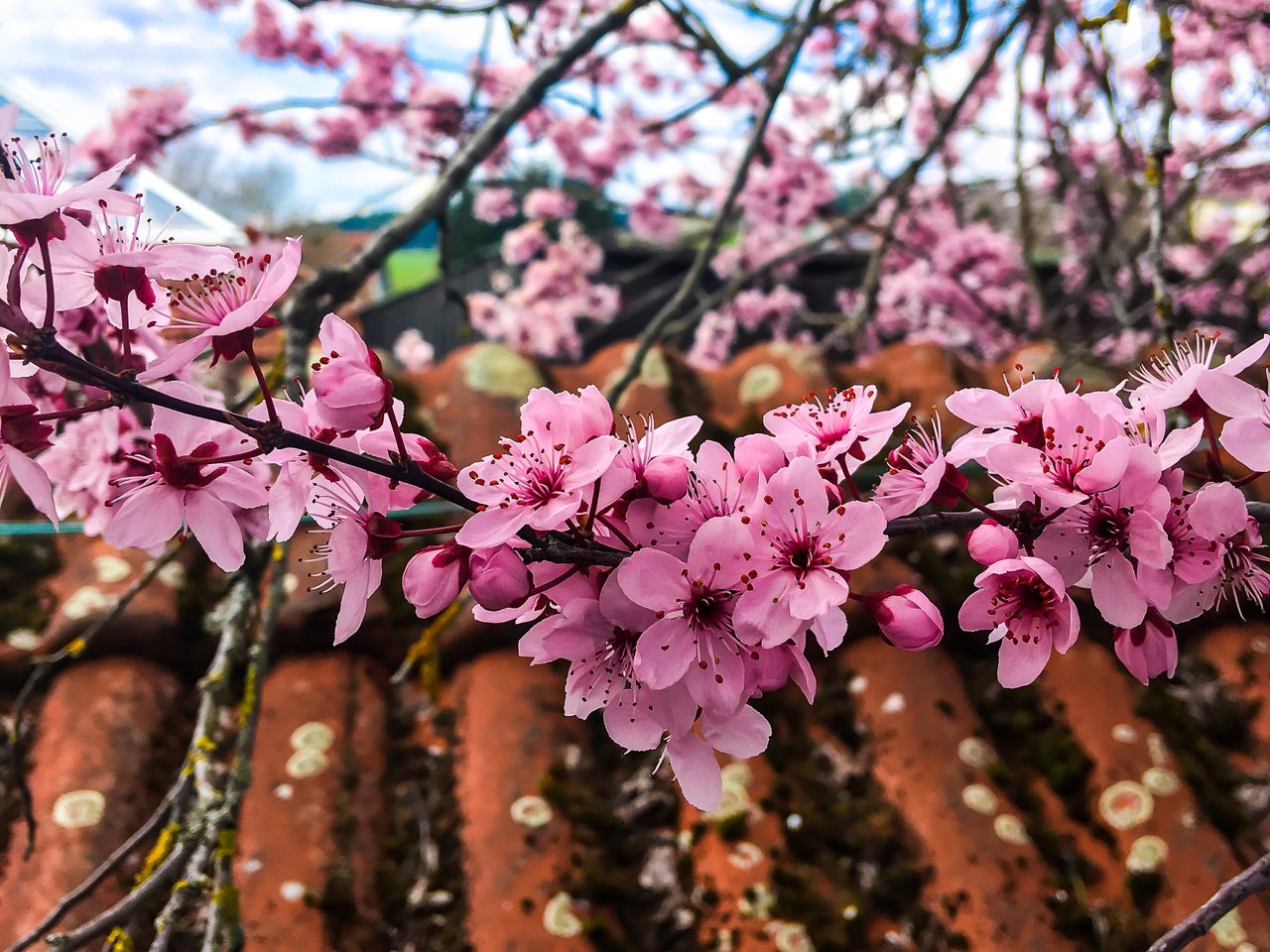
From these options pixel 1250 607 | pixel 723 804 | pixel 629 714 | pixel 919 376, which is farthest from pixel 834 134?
pixel 629 714

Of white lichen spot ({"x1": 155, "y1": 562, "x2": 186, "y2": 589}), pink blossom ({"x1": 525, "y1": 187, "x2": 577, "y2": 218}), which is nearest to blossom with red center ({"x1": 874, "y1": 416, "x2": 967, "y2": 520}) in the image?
white lichen spot ({"x1": 155, "y1": 562, "x2": 186, "y2": 589})

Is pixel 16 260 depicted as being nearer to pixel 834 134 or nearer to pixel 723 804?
pixel 723 804

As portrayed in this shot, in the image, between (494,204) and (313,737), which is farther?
(494,204)

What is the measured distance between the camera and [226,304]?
0.64m

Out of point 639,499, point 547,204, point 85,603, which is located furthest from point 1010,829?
point 547,204

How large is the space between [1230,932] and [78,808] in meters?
1.72

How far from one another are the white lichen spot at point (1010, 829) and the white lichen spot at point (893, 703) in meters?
0.24

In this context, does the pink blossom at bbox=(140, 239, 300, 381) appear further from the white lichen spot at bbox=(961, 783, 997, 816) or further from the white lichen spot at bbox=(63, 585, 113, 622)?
the white lichen spot at bbox=(961, 783, 997, 816)

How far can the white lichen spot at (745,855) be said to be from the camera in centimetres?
129

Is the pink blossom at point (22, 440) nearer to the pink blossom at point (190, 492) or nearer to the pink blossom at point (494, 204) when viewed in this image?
the pink blossom at point (190, 492)

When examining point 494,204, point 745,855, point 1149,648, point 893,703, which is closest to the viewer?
point 1149,648

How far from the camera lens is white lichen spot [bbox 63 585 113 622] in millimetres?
1535

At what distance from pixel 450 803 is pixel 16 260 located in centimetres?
108

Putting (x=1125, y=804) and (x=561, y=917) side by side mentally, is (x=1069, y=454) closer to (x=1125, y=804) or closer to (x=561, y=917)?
(x=561, y=917)
